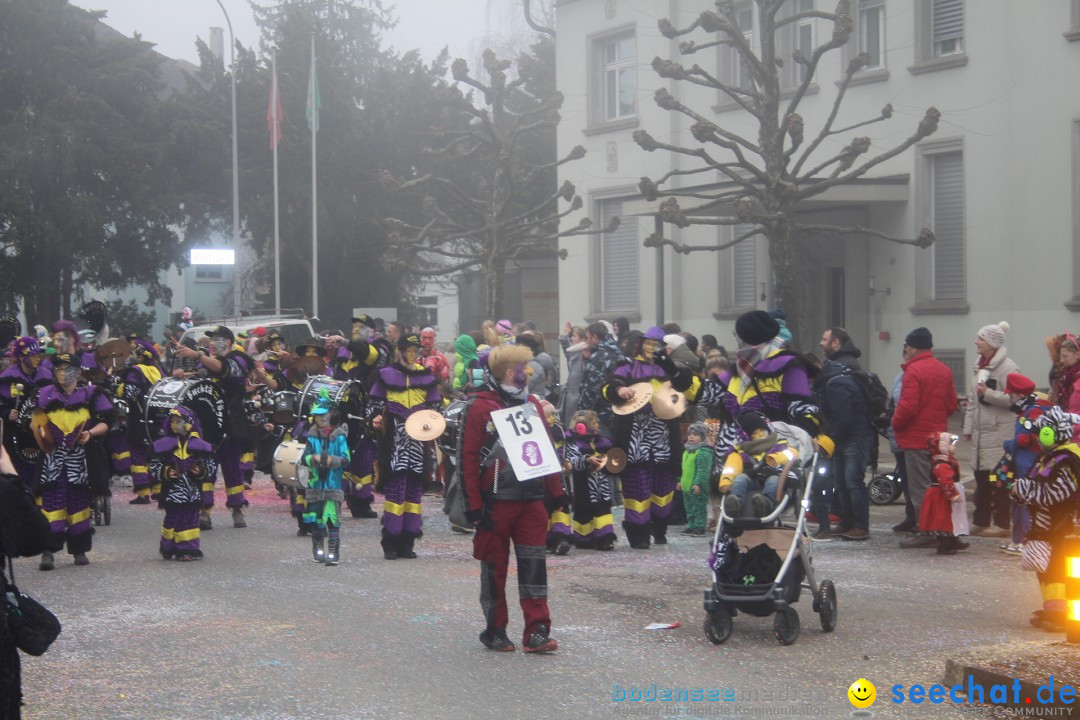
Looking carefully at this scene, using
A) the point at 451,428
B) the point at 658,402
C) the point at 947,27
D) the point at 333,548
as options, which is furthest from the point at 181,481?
the point at 947,27

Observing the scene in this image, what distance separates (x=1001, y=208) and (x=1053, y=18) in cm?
301

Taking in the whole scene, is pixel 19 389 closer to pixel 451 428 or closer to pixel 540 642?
pixel 451 428

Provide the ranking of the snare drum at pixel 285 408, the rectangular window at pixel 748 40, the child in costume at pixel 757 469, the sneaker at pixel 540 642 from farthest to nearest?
the rectangular window at pixel 748 40 → the snare drum at pixel 285 408 → the child in costume at pixel 757 469 → the sneaker at pixel 540 642

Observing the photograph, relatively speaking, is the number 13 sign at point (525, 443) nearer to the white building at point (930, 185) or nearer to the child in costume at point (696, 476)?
the child in costume at point (696, 476)

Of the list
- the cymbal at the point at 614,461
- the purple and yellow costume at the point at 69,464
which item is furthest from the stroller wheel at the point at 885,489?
the purple and yellow costume at the point at 69,464

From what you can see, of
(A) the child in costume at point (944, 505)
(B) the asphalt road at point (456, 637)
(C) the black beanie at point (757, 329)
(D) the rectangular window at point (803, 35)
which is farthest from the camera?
(D) the rectangular window at point (803, 35)

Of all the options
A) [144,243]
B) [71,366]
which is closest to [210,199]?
[144,243]

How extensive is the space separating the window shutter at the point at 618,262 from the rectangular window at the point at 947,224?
324 inches

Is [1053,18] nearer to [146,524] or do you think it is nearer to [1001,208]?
[1001,208]

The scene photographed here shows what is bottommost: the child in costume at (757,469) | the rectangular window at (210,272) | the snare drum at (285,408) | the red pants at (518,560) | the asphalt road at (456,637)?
the asphalt road at (456,637)

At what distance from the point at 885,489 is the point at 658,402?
15.1 feet

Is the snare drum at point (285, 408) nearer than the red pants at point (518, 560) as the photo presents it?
No

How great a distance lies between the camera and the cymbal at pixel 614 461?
1202cm

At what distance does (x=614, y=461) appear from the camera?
12039 millimetres
